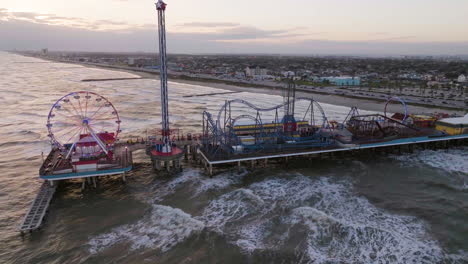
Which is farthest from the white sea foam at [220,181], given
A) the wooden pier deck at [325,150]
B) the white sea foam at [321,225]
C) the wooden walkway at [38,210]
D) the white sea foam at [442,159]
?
the white sea foam at [442,159]

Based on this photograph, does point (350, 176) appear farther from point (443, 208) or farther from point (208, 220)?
point (208, 220)

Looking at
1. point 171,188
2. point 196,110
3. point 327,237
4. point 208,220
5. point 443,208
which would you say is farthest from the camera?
point 196,110

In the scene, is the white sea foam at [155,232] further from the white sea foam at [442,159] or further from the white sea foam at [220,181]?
the white sea foam at [442,159]

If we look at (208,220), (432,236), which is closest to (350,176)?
(432,236)

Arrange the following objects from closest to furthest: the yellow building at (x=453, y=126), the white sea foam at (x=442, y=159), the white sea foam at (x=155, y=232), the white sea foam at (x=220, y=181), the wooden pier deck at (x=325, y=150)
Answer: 1. the white sea foam at (x=155, y=232)
2. the white sea foam at (x=220, y=181)
3. the wooden pier deck at (x=325, y=150)
4. the white sea foam at (x=442, y=159)
5. the yellow building at (x=453, y=126)

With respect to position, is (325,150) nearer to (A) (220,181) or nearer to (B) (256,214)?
(A) (220,181)

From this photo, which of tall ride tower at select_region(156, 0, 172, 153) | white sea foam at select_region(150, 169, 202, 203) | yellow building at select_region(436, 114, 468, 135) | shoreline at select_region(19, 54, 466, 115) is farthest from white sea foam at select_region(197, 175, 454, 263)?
shoreline at select_region(19, 54, 466, 115)
